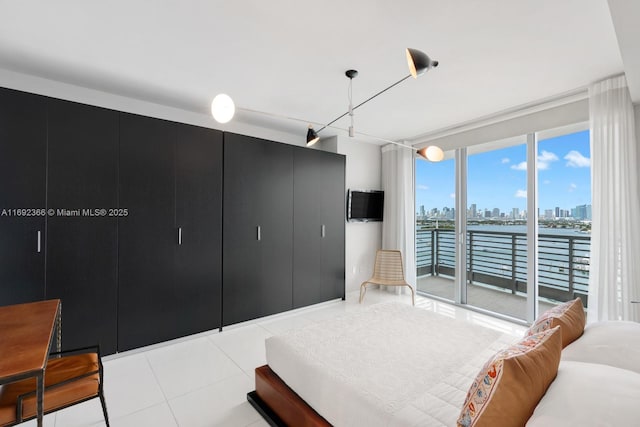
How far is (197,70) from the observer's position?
2635 millimetres

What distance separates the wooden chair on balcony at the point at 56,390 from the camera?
1310 millimetres

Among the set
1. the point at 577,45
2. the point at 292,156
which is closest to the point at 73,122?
the point at 292,156

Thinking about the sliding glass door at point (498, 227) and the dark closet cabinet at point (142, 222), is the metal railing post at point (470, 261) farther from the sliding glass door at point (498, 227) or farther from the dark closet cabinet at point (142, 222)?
the dark closet cabinet at point (142, 222)

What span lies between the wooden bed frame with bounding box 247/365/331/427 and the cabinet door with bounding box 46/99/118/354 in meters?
1.72

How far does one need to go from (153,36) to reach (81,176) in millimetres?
1461

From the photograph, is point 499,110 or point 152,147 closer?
point 152,147

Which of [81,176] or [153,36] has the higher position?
[153,36]

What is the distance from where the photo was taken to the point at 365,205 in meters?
5.05

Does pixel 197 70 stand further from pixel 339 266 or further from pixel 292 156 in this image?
pixel 339 266

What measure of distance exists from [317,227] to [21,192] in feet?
10.4

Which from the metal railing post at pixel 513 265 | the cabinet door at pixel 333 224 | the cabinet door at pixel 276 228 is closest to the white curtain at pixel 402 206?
the cabinet door at pixel 333 224

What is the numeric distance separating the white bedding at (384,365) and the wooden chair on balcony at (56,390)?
3.46 ft

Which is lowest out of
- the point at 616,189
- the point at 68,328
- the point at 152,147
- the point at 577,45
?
the point at 68,328

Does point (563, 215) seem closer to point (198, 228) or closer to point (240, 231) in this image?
point (240, 231)
